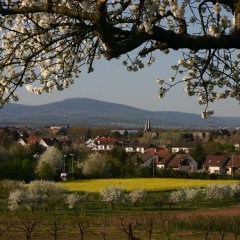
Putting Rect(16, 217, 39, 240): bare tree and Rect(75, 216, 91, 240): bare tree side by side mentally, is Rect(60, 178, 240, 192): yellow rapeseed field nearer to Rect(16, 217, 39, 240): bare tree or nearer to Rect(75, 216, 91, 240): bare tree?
Rect(75, 216, 91, 240): bare tree

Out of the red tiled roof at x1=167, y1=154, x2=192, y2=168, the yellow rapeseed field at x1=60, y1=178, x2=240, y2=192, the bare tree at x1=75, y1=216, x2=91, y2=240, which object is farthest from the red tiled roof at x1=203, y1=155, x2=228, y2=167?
the bare tree at x1=75, y1=216, x2=91, y2=240

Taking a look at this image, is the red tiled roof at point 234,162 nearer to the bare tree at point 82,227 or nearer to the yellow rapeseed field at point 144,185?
the yellow rapeseed field at point 144,185

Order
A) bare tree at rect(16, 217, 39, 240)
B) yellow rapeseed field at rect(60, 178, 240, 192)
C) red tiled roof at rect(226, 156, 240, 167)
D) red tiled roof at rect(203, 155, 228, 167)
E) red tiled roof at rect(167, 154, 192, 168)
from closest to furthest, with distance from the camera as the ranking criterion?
bare tree at rect(16, 217, 39, 240) < yellow rapeseed field at rect(60, 178, 240, 192) < red tiled roof at rect(226, 156, 240, 167) < red tiled roof at rect(203, 155, 228, 167) < red tiled roof at rect(167, 154, 192, 168)

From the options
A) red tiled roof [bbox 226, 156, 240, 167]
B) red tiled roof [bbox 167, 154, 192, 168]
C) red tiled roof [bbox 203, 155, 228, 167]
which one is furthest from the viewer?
red tiled roof [bbox 167, 154, 192, 168]

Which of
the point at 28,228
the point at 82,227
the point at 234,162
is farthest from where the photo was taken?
the point at 234,162

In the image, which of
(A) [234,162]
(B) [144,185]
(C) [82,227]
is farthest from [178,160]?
(C) [82,227]

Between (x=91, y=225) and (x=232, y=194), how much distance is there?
20144 mm

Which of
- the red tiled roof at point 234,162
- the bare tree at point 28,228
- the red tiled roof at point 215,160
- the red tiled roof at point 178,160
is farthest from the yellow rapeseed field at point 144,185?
the bare tree at point 28,228

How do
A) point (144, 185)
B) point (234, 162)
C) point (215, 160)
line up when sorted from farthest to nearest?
point (215, 160), point (234, 162), point (144, 185)

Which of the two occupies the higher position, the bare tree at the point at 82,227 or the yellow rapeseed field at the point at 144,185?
the bare tree at the point at 82,227

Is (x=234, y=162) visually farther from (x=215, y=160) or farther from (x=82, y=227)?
(x=82, y=227)

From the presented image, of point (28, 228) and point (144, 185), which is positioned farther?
point (144, 185)

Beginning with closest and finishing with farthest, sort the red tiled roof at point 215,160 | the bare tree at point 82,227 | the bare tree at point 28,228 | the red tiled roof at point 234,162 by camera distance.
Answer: the bare tree at point 28,228
the bare tree at point 82,227
the red tiled roof at point 234,162
the red tiled roof at point 215,160

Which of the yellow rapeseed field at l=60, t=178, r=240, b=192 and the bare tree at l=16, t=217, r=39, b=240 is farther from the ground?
the bare tree at l=16, t=217, r=39, b=240
